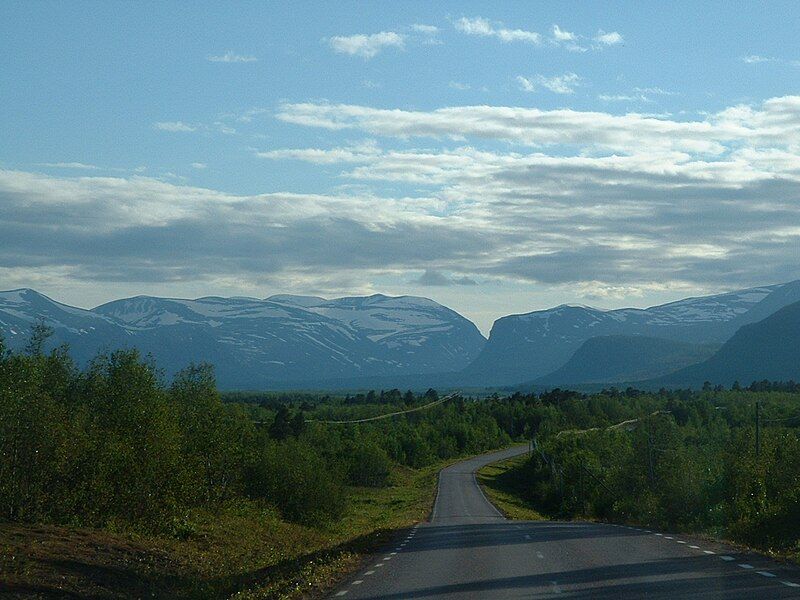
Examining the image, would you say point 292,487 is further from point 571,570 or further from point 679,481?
point 571,570

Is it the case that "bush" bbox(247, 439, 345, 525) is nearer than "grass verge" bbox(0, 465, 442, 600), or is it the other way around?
"grass verge" bbox(0, 465, 442, 600)

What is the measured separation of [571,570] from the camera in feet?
75.6

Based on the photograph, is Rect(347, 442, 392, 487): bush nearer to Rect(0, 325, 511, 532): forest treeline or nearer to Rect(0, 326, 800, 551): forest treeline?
Rect(0, 326, 800, 551): forest treeline

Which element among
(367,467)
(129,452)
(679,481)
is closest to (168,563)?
(129,452)

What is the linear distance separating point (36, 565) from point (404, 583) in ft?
29.6

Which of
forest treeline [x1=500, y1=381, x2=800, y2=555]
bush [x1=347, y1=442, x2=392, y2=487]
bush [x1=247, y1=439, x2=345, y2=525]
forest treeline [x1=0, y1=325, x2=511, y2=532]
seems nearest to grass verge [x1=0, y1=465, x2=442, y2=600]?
forest treeline [x1=0, y1=325, x2=511, y2=532]

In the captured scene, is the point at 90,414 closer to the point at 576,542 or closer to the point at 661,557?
the point at 576,542

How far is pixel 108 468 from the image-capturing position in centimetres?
3659

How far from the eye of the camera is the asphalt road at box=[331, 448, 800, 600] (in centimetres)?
1912

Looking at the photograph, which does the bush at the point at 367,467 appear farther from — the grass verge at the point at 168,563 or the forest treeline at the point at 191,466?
the grass verge at the point at 168,563

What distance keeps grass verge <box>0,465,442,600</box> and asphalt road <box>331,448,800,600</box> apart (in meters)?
1.47

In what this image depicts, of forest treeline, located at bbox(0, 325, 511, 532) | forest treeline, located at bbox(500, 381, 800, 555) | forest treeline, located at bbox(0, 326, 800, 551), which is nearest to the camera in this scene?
forest treeline, located at bbox(0, 325, 511, 532)

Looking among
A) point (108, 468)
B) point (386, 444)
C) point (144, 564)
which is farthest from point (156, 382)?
point (386, 444)

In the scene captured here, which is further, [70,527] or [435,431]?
[435,431]
